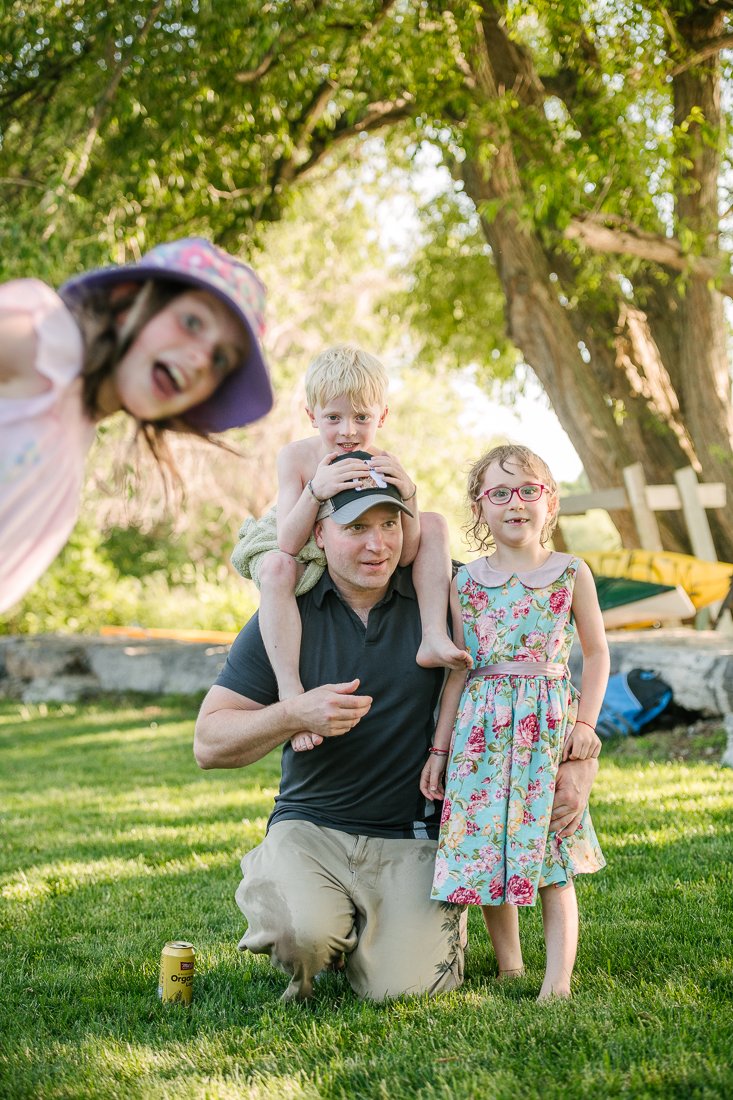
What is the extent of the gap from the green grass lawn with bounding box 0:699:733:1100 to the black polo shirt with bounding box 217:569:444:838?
1.58 feet

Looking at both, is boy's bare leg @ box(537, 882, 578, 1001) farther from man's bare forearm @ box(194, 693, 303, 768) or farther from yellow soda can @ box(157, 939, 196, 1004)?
yellow soda can @ box(157, 939, 196, 1004)

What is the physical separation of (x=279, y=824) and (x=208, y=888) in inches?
46.1

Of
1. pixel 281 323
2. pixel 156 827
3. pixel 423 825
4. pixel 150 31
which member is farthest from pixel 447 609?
pixel 281 323

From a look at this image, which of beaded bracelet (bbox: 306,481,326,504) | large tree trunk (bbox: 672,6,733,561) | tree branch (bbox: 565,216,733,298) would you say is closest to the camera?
beaded bracelet (bbox: 306,481,326,504)

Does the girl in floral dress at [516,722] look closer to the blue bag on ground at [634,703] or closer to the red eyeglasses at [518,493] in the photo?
the red eyeglasses at [518,493]

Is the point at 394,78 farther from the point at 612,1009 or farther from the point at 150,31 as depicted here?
the point at 612,1009

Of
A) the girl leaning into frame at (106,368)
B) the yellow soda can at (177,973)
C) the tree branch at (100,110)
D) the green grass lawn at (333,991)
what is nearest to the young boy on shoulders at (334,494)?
the yellow soda can at (177,973)

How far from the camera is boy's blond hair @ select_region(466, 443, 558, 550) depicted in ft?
10.2

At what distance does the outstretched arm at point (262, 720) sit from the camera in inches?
116

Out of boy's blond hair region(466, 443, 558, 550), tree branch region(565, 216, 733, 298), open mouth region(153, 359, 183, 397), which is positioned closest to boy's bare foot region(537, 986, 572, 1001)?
boy's blond hair region(466, 443, 558, 550)

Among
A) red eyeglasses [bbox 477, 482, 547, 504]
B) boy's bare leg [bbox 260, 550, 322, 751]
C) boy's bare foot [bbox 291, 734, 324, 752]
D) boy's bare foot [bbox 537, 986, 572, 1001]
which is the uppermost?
red eyeglasses [bbox 477, 482, 547, 504]

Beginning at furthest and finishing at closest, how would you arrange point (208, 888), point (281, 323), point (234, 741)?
point (281, 323)
point (208, 888)
point (234, 741)

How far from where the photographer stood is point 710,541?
32.8ft

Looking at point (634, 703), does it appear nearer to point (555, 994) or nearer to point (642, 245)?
point (642, 245)
